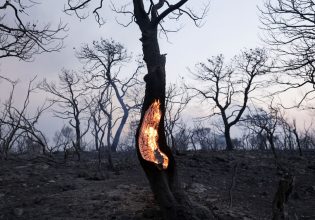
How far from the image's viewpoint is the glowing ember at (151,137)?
17.8 ft

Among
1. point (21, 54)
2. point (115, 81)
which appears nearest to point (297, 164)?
point (21, 54)

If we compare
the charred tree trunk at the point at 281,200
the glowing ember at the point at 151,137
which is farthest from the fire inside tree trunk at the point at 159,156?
the charred tree trunk at the point at 281,200

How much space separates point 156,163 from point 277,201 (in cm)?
190

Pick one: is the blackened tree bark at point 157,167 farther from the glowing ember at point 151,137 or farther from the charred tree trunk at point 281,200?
the charred tree trunk at point 281,200

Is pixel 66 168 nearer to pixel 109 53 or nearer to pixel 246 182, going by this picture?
pixel 246 182

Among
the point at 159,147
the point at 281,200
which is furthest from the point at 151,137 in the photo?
the point at 281,200

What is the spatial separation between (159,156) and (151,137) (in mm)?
326

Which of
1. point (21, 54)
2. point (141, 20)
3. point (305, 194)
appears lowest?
point (305, 194)

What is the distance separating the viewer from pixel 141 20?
6352 millimetres

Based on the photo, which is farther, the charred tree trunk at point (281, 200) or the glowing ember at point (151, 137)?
the glowing ember at point (151, 137)

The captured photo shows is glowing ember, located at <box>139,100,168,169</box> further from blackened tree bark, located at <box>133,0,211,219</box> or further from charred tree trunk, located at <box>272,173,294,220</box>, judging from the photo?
charred tree trunk, located at <box>272,173,294,220</box>

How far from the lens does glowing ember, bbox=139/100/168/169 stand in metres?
5.43

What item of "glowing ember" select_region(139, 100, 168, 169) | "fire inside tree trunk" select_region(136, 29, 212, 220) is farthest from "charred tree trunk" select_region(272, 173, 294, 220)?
"glowing ember" select_region(139, 100, 168, 169)

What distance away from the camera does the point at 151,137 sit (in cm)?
554
